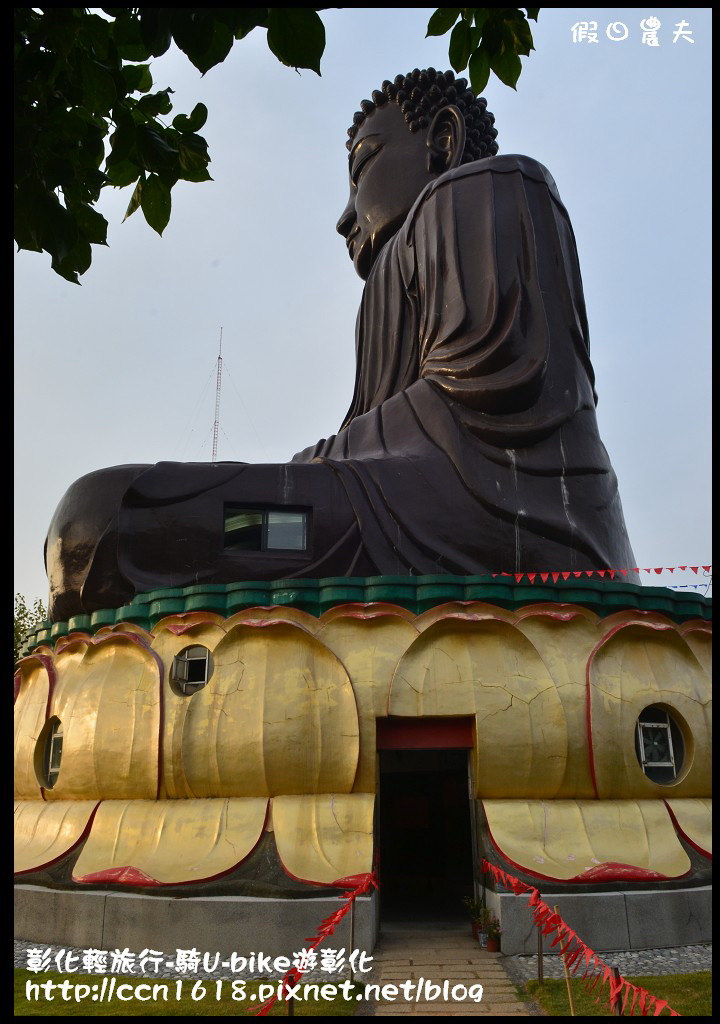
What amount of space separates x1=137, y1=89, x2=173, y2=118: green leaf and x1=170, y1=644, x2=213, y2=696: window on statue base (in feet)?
17.4

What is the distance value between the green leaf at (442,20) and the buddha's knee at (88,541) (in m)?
6.73

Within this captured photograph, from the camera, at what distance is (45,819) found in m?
7.94

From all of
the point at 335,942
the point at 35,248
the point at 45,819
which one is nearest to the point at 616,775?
the point at 335,942

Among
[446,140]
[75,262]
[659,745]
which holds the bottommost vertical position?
[659,745]

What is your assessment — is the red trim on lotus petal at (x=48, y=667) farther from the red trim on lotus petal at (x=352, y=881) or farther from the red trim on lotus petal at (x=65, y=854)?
the red trim on lotus petal at (x=352, y=881)

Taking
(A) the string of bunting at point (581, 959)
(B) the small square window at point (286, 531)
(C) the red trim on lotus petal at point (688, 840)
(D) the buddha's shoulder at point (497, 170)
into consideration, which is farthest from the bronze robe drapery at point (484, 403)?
(A) the string of bunting at point (581, 959)

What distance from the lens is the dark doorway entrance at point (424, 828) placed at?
30.5ft

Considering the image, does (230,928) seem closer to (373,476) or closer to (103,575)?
(103,575)

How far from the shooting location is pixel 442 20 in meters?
2.80

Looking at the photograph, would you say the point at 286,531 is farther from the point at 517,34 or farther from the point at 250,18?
the point at 250,18

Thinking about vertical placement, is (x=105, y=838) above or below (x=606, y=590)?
below

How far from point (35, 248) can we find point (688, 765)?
6746 mm

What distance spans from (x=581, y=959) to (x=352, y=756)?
2.15 metres

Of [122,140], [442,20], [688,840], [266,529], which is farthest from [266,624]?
[442,20]
